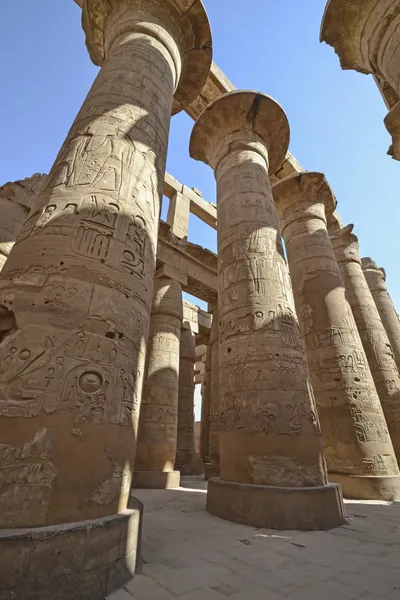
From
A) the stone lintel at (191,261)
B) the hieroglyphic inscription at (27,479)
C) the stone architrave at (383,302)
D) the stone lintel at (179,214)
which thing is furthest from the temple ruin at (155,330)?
the stone lintel at (179,214)

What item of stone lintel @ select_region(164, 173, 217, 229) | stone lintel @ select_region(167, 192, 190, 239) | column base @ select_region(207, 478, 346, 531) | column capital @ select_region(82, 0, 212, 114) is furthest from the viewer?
stone lintel @ select_region(164, 173, 217, 229)

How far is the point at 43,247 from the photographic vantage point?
7.83 feet

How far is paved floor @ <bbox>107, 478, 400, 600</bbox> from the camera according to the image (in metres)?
1.89

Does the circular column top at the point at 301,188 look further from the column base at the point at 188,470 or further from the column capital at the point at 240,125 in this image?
the column base at the point at 188,470

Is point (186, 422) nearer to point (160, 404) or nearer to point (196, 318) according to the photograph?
point (160, 404)

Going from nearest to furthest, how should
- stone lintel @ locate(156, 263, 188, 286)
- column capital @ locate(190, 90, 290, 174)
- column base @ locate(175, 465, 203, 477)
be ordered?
1. column capital @ locate(190, 90, 290, 174)
2. stone lintel @ locate(156, 263, 188, 286)
3. column base @ locate(175, 465, 203, 477)

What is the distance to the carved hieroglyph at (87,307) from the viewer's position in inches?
71.9

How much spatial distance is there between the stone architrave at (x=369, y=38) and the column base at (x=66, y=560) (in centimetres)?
557

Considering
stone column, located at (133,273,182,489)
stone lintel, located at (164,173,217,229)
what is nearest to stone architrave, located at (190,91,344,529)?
stone column, located at (133,273,182,489)

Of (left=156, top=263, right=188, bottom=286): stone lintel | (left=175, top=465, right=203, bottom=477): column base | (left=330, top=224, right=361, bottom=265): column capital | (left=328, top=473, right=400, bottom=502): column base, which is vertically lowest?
(left=328, top=473, right=400, bottom=502): column base

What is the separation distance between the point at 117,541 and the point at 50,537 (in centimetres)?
46

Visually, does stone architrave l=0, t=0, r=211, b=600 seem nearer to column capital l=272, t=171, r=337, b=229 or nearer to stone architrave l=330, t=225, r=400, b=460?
column capital l=272, t=171, r=337, b=229

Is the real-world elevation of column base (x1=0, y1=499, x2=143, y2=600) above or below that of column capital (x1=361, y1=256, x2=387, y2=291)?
below

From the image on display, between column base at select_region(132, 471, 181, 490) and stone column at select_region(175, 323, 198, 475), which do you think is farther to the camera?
stone column at select_region(175, 323, 198, 475)
